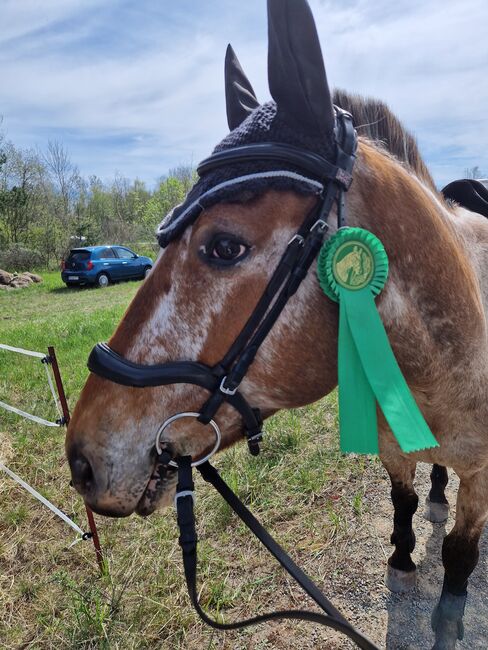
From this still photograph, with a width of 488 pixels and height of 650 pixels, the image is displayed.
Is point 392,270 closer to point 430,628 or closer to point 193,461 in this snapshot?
point 193,461

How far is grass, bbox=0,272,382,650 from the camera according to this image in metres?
2.35

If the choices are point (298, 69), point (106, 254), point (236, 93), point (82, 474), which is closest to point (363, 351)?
point (298, 69)

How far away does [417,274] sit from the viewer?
4.86 ft

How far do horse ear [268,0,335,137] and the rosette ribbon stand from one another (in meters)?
0.38

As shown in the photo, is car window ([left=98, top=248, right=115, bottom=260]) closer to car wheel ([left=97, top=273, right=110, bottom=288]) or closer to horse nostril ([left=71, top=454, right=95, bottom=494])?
car wheel ([left=97, top=273, right=110, bottom=288])

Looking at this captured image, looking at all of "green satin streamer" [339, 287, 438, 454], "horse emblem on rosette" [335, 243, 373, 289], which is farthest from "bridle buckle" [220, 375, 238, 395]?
"horse emblem on rosette" [335, 243, 373, 289]

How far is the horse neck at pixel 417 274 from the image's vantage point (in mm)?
1449

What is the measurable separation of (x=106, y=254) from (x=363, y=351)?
773 inches

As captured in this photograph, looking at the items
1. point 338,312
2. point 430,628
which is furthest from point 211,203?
point 430,628

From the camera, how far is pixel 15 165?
2848cm

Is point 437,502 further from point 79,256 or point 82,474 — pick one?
point 79,256

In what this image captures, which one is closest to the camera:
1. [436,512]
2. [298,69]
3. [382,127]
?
[298,69]

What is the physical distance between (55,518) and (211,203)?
2.98 m

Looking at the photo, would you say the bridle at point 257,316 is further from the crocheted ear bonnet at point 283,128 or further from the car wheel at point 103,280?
the car wheel at point 103,280
